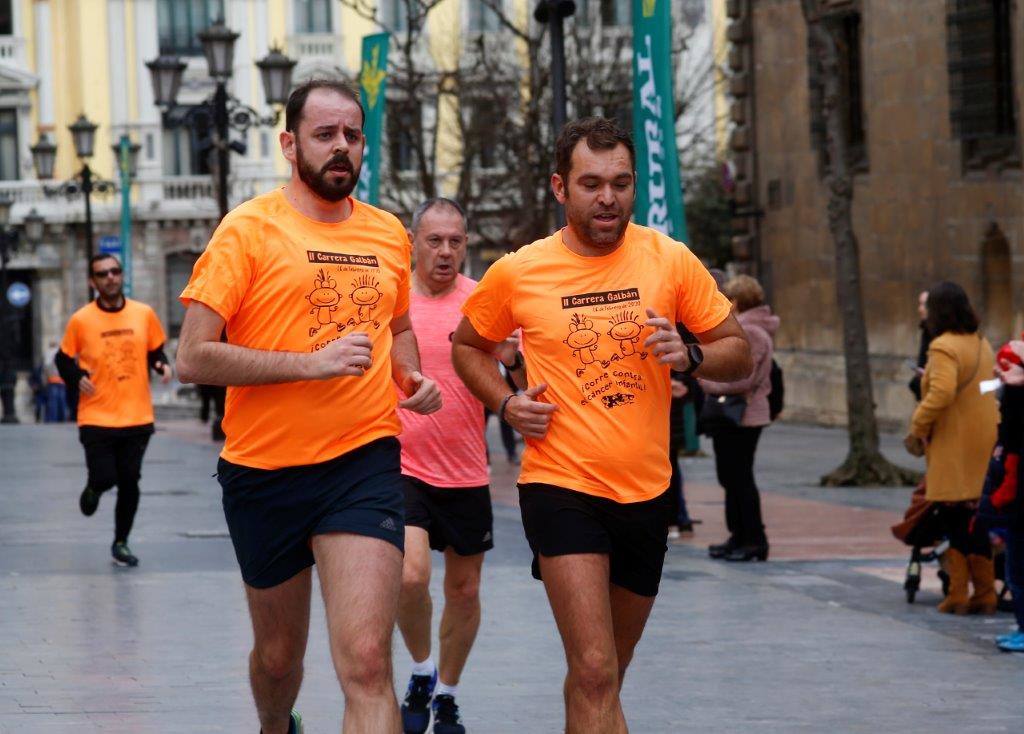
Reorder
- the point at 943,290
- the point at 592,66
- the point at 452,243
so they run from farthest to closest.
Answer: the point at 592,66 < the point at 943,290 < the point at 452,243

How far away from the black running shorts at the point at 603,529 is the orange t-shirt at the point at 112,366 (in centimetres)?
768

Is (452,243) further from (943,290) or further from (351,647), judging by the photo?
(943,290)

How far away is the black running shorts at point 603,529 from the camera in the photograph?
6.01m

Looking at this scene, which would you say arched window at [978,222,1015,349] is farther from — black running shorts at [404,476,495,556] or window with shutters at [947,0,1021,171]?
black running shorts at [404,476,495,556]

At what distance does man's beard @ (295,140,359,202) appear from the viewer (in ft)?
19.9

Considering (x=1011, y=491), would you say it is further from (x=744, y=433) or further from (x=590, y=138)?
(x=590, y=138)

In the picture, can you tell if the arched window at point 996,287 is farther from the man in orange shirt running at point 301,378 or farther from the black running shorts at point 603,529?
the man in orange shirt running at point 301,378

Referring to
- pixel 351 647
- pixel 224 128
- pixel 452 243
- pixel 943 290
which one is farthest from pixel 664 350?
pixel 224 128

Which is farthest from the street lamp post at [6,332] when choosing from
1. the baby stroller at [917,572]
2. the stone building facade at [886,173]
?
the baby stroller at [917,572]

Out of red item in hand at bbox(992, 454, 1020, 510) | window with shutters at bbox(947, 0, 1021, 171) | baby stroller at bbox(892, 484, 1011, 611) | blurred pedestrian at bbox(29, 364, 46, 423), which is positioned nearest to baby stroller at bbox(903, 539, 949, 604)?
baby stroller at bbox(892, 484, 1011, 611)

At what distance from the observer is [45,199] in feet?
210

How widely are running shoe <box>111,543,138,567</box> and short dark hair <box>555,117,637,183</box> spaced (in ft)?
26.0

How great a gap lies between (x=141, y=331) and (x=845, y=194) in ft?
29.1

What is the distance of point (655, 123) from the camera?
1823 cm
